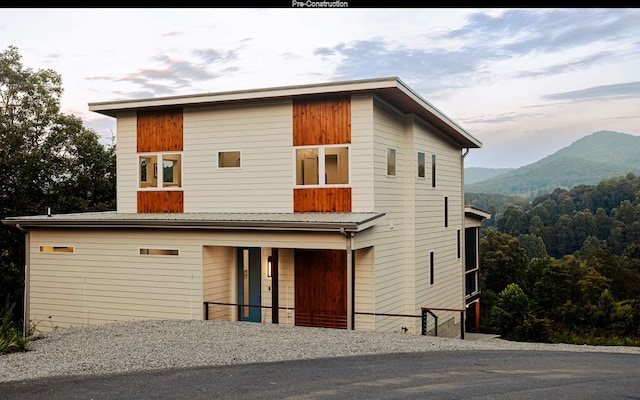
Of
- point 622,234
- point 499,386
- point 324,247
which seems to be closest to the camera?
point 499,386

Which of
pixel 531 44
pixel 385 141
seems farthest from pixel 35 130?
pixel 531 44

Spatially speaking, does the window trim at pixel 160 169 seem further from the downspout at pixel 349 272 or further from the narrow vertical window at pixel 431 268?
the narrow vertical window at pixel 431 268

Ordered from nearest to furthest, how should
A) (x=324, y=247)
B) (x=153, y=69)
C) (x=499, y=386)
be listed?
1. (x=499, y=386)
2. (x=324, y=247)
3. (x=153, y=69)

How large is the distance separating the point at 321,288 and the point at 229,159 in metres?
4.80

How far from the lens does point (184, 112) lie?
18.0 metres

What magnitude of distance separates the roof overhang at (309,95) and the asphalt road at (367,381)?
7484 mm

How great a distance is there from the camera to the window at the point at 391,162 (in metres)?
17.0

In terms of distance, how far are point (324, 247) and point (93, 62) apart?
7608mm

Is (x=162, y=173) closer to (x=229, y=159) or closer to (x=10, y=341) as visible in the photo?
(x=229, y=159)

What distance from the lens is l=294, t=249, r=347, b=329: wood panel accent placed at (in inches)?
627

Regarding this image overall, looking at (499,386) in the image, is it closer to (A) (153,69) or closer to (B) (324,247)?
(B) (324,247)

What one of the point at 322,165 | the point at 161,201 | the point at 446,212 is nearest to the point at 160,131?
the point at 161,201

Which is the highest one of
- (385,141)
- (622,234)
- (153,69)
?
(153,69)

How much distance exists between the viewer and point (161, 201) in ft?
60.5
